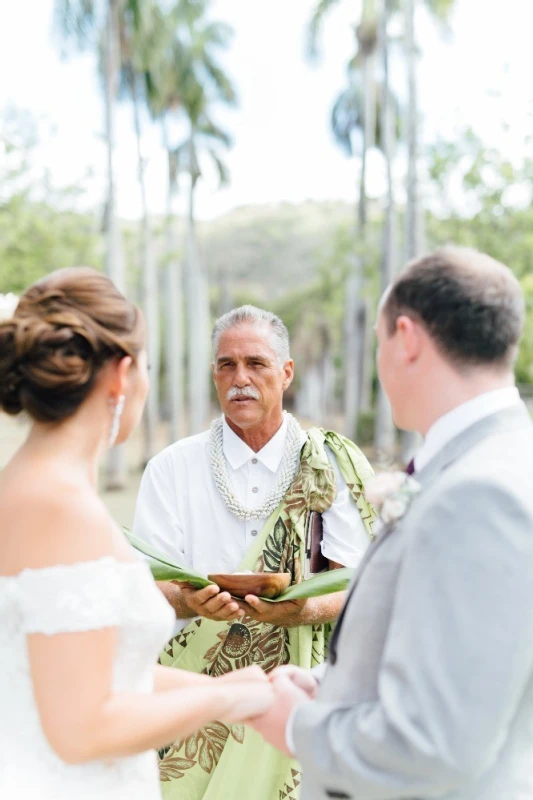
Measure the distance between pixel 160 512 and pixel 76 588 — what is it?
6.40 feet

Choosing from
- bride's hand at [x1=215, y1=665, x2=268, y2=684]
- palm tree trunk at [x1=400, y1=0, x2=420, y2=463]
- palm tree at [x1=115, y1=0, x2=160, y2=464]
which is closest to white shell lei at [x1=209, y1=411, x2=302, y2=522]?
bride's hand at [x1=215, y1=665, x2=268, y2=684]

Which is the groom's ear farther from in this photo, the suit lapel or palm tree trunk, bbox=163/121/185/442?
palm tree trunk, bbox=163/121/185/442

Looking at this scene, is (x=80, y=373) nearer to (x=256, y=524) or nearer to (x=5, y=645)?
(x=5, y=645)

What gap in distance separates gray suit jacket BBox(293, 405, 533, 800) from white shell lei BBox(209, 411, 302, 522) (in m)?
1.98

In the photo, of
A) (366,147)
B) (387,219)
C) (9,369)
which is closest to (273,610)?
(9,369)

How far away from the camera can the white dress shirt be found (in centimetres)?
405

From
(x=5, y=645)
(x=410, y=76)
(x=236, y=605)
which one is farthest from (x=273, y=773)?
(x=410, y=76)

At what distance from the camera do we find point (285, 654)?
395 centimetres

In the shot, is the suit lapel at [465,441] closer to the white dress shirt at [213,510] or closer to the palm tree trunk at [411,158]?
the white dress shirt at [213,510]

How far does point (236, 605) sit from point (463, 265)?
189 cm

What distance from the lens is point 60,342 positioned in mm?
2279

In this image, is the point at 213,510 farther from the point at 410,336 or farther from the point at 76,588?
the point at 410,336

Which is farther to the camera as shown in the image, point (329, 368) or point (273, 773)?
point (329, 368)

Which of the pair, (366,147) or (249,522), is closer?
(249,522)
